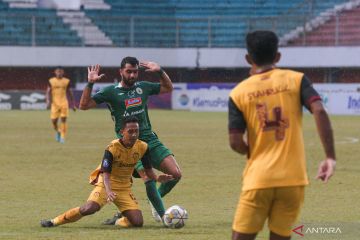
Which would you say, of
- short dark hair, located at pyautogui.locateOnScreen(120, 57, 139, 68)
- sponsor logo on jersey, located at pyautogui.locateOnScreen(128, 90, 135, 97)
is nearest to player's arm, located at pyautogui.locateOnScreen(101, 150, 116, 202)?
sponsor logo on jersey, located at pyautogui.locateOnScreen(128, 90, 135, 97)

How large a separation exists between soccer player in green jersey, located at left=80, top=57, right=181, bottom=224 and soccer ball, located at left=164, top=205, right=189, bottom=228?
30 centimetres

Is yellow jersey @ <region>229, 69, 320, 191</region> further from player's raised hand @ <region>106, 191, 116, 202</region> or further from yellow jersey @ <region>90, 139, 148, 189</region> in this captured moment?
yellow jersey @ <region>90, 139, 148, 189</region>

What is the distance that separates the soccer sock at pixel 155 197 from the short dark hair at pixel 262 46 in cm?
487

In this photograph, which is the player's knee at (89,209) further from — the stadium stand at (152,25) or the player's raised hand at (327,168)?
the stadium stand at (152,25)

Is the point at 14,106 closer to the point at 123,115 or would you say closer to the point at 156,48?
the point at 156,48

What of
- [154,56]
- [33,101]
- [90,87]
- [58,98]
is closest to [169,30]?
[154,56]

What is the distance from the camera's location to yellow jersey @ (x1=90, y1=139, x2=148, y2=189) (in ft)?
35.4

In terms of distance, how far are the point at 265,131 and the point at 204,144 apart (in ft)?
63.0

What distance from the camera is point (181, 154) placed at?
2233cm

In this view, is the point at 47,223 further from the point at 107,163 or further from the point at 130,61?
the point at 130,61

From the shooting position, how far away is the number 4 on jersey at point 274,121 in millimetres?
6438

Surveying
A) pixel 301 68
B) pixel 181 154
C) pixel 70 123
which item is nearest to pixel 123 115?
pixel 181 154

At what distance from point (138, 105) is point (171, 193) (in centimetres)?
351

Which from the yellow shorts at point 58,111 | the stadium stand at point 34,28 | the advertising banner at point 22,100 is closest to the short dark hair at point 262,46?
the yellow shorts at point 58,111
